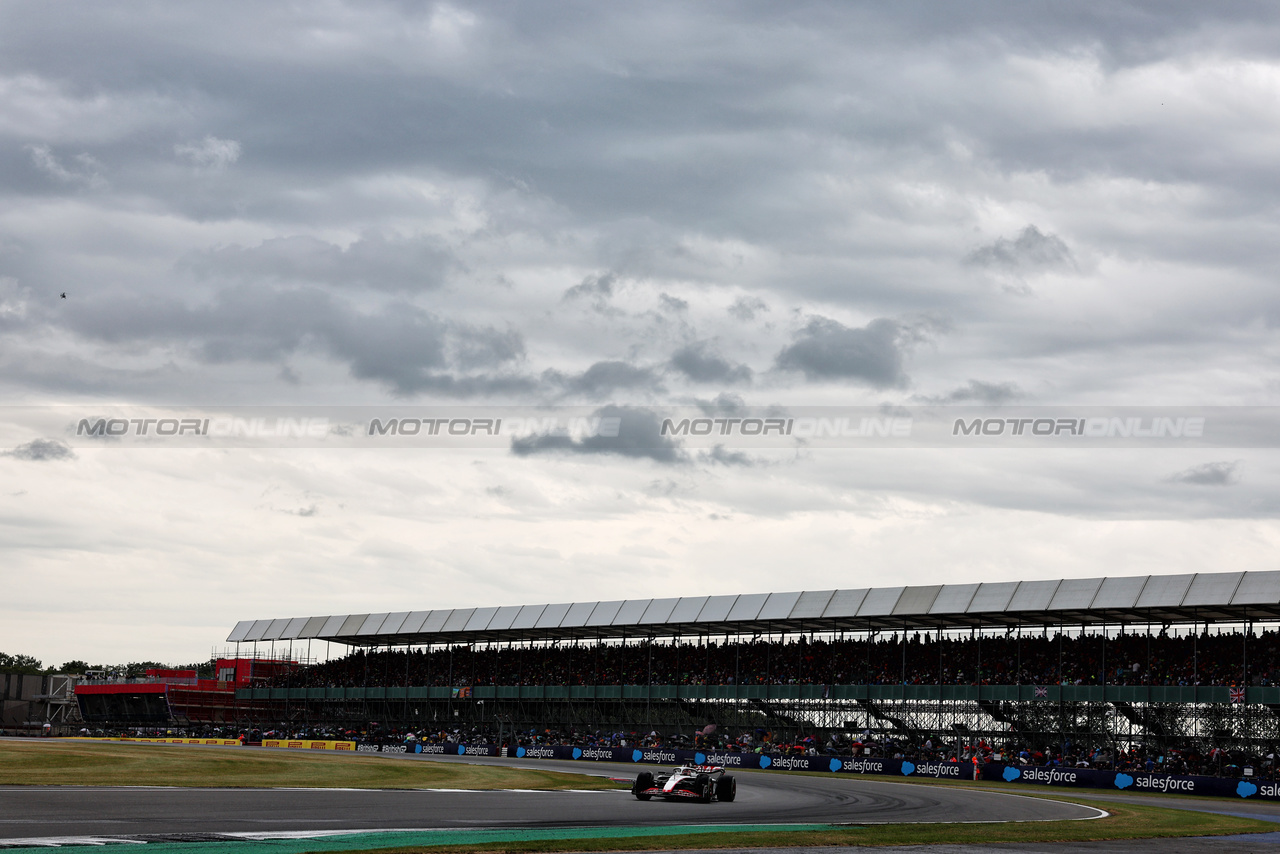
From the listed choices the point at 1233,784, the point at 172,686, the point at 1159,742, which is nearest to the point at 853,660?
the point at 1159,742

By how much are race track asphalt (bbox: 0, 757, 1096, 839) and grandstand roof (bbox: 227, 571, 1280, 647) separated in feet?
61.2

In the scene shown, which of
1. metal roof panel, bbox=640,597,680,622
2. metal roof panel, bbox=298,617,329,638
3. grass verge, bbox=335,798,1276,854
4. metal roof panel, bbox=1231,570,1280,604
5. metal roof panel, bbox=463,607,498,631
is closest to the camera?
grass verge, bbox=335,798,1276,854

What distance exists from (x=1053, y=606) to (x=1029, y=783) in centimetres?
996

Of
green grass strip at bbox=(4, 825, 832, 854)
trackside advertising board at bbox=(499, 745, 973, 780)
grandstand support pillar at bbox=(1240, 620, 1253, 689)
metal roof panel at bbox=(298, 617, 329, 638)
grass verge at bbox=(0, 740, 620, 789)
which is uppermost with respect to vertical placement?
metal roof panel at bbox=(298, 617, 329, 638)

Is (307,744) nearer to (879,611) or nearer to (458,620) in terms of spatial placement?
(458,620)

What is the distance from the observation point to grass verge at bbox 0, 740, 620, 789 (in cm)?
3219

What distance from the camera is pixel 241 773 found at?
120 feet

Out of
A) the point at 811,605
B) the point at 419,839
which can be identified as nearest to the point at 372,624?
the point at 811,605

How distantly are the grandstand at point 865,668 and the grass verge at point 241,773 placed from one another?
2132cm

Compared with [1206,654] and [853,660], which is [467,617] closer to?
[853,660]

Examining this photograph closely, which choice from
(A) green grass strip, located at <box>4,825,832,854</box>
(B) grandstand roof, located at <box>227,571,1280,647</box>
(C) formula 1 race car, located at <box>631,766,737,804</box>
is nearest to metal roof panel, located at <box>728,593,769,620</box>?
(B) grandstand roof, located at <box>227,571,1280,647</box>

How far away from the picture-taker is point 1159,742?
50625mm

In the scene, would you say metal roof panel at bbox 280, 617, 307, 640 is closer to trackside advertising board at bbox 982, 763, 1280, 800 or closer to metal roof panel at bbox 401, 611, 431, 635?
metal roof panel at bbox 401, 611, 431, 635

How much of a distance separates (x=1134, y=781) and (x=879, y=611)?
17.7 metres
